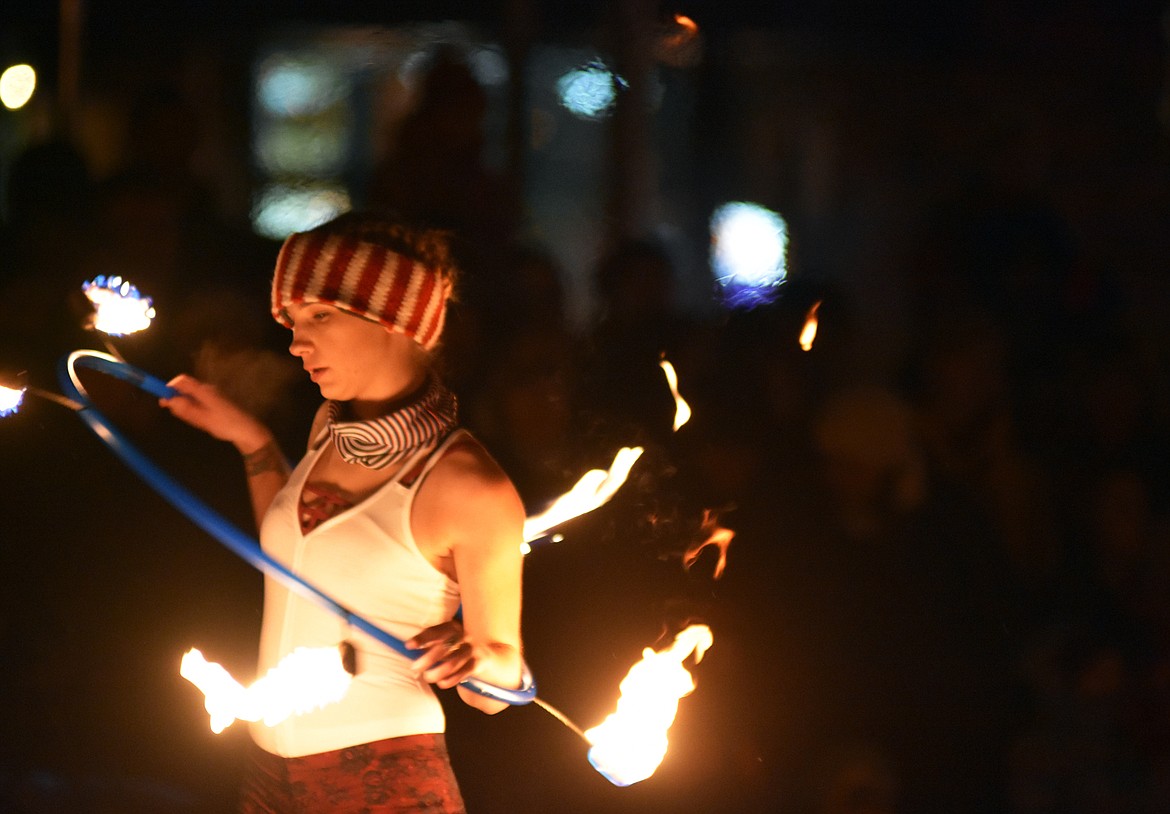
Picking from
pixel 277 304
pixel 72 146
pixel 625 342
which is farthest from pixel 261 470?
pixel 72 146

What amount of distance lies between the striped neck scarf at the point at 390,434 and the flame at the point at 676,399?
3.37ft

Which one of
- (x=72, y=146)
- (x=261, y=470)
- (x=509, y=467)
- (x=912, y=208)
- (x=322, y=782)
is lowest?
(x=322, y=782)

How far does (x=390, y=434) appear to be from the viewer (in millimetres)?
2564

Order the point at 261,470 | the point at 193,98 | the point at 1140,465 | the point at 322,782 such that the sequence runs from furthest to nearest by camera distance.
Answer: the point at 1140,465, the point at 193,98, the point at 261,470, the point at 322,782

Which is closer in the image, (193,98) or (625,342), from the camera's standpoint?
(625,342)

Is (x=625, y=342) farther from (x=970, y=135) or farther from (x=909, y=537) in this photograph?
(x=970, y=135)

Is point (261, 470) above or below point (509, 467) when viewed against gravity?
below

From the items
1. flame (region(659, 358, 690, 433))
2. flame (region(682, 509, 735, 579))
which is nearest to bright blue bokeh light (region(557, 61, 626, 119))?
flame (region(659, 358, 690, 433))

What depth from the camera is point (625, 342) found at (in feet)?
12.3

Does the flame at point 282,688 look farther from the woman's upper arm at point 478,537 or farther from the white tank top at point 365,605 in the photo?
the woman's upper arm at point 478,537

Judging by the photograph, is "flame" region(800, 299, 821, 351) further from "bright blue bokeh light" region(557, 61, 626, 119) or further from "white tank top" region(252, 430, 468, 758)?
"white tank top" region(252, 430, 468, 758)

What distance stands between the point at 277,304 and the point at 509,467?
101 centimetres

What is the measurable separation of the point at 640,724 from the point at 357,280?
106 centimetres

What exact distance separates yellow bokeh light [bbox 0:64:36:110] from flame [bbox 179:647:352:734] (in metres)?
2.26
